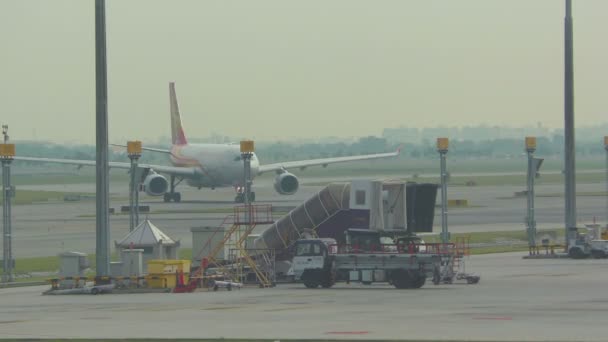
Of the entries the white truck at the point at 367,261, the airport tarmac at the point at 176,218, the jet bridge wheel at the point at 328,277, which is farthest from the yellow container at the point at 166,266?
the airport tarmac at the point at 176,218

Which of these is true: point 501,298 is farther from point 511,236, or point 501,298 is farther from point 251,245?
point 511,236

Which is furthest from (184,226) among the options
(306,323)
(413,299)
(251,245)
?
(306,323)

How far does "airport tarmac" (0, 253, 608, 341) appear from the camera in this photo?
28.9 metres

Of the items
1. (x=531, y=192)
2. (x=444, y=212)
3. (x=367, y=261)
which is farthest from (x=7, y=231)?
(x=531, y=192)

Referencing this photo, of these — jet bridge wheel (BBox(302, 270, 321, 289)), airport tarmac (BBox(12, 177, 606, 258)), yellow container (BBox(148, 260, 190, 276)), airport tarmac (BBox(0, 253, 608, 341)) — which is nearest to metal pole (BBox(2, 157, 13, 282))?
airport tarmac (BBox(0, 253, 608, 341))

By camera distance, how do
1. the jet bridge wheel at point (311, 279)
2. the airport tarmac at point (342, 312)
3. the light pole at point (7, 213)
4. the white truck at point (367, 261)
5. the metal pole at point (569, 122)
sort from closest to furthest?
the airport tarmac at point (342, 312) → the white truck at point (367, 261) → the jet bridge wheel at point (311, 279) → the light pole at point (7, 213) → the metal pole at point (569, 122)

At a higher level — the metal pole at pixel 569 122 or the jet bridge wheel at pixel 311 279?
the metal pole at pixel 569 122

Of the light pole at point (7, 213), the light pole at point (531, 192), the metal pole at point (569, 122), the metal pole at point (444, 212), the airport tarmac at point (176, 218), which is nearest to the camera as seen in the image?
the light pole at point (7, 213)

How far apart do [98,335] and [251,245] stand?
73.4 ft

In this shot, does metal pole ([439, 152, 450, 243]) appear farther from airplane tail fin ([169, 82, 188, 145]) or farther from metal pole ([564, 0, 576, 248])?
airplane tail fin ([169, 82, 188, 145])

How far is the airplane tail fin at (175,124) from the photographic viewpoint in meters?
128

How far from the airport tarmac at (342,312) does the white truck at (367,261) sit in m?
0.50

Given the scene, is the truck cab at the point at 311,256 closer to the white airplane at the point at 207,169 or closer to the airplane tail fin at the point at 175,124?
the white airplane at the point at 207,169

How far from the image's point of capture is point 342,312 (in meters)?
34.6
